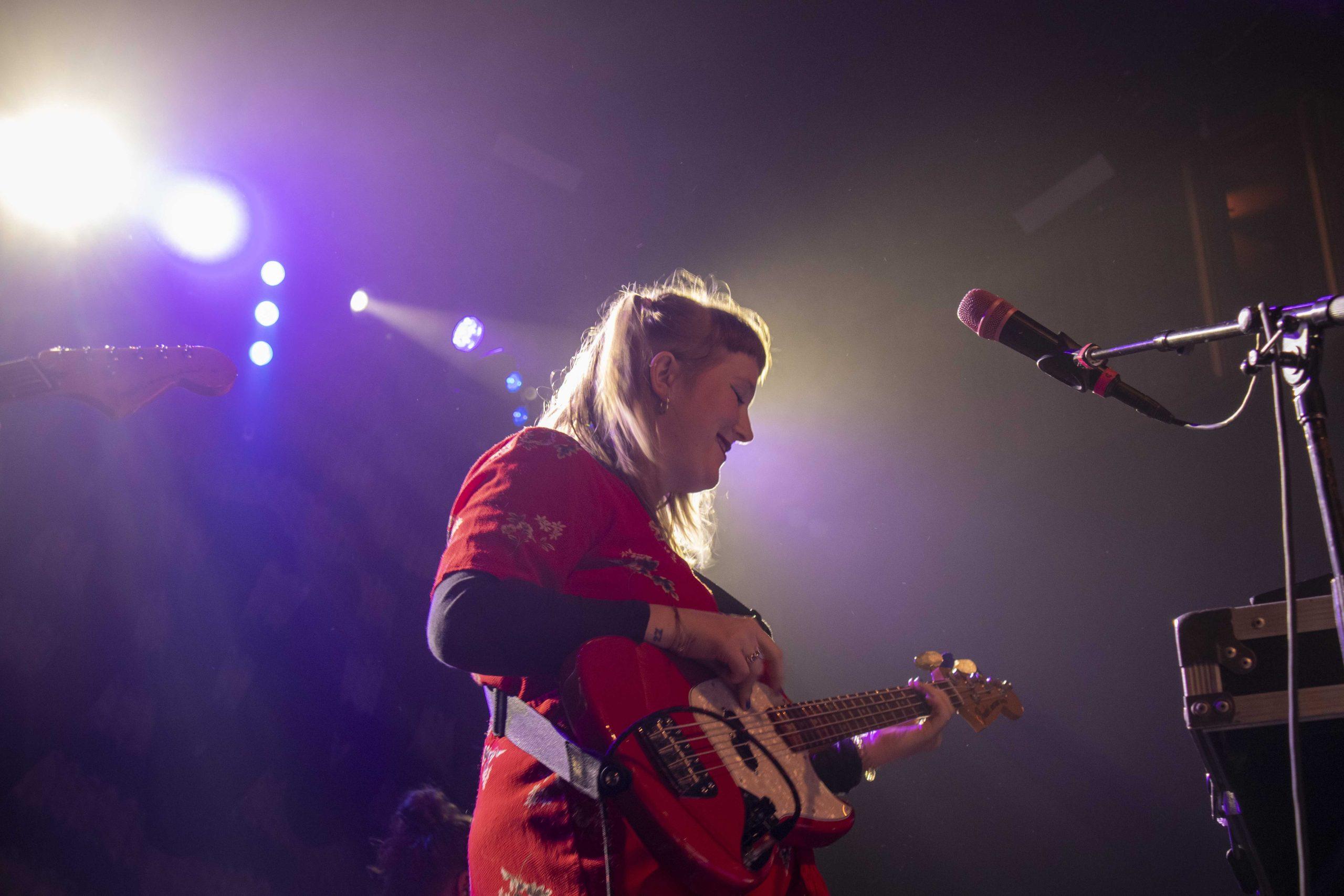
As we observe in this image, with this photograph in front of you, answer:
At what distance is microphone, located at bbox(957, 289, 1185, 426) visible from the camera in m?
1.38

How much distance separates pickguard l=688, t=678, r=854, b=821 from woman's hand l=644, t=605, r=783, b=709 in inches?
1.4

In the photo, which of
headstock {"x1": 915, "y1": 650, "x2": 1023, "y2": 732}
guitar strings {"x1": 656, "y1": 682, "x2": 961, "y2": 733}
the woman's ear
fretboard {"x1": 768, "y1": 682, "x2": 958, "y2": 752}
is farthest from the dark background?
the woman's ear

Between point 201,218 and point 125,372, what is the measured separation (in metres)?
0.83

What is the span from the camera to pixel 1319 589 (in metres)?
1.25

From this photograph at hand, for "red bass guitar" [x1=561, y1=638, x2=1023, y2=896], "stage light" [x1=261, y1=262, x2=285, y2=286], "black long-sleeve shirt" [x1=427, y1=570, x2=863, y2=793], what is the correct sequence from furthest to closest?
1. "stage light" [x1=261, y1=262, x2=285, y2=286]
2. "black long-sleeve shirt" [x1=427, y1=570, x2=863, y2=793]
3. "red bass guitar" [x1=561, y1=638, x2=1023, y2=896]

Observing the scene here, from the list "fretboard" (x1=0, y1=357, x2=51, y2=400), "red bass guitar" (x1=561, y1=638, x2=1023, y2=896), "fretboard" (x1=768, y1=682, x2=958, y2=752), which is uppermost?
"fretboard" (x1=0, y1=357, x2=51, y2=400)

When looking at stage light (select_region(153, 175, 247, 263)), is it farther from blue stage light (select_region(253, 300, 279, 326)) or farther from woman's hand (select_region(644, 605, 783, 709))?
woman's hand (select_region(644, 605, 783, 709))

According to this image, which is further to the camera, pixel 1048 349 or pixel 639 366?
pixel 639 366

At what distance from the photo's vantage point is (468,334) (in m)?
4.32

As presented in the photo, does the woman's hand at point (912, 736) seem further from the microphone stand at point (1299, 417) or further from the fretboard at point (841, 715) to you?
the microphone stand at point (1299, 417)

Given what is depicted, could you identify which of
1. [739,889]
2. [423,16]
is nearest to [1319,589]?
[739,889]

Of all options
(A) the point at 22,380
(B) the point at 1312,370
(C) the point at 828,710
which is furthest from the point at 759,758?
(A) the point at 22,380

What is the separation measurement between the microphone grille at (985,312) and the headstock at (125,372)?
3054mm

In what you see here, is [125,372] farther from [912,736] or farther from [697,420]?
[912,736]
